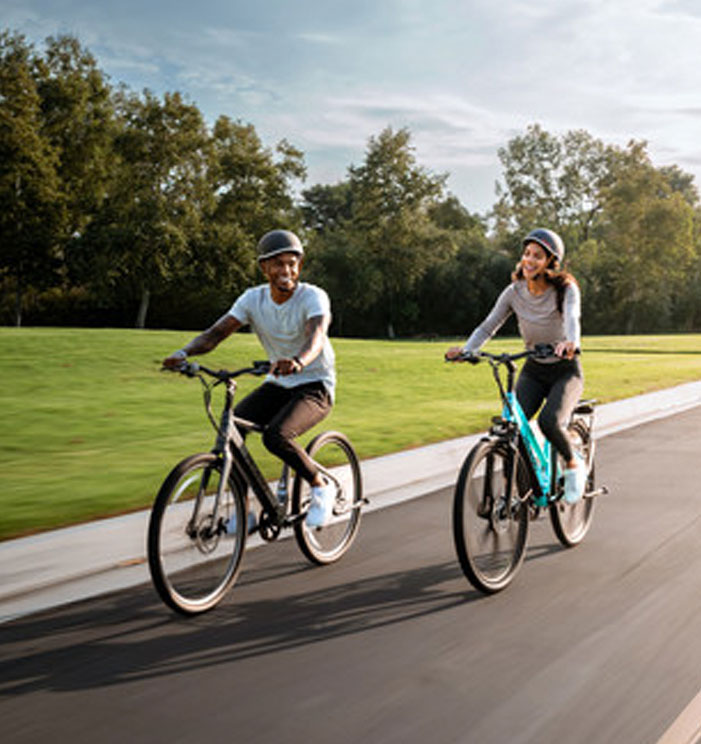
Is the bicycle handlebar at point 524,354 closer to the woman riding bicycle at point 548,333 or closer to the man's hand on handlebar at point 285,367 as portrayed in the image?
the woman riding bicycle at point 548,333

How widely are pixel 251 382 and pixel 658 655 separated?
14.7m

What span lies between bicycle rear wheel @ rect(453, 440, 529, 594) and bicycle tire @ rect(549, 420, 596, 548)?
1.89ft

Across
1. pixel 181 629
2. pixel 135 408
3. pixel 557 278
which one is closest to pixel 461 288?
pixel 135 408

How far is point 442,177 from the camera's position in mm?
69500

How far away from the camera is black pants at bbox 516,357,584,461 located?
19.3 feet

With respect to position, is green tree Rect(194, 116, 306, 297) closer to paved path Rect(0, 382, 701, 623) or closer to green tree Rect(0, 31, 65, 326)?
green tree Rect(0, 31, 65, 326)

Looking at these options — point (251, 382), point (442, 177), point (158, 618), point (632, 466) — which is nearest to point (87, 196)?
point (442, 177)

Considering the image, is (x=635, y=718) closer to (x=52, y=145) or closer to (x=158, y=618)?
(x=158, y=618)

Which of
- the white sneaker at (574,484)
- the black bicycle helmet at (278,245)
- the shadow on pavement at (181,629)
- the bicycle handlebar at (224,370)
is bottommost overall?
the shadow on pavement at (181,629)

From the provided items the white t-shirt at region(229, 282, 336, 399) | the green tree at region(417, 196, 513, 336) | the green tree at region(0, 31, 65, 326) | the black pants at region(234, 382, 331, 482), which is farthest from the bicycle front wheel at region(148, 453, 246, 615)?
the green tree at region(417, 196, 513, 336)

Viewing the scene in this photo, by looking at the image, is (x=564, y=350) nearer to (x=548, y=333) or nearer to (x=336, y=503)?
(x=548, y=333)

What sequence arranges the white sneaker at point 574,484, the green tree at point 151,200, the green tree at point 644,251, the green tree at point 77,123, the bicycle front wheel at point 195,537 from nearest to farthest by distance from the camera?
the bicycle front wheel at point 195,537 → the white sneaker at point 574,484 → the green tree at point 151,200 → the green tree at point 77,123 → the green tree at point 644,251

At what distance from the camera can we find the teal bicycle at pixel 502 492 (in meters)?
5.15

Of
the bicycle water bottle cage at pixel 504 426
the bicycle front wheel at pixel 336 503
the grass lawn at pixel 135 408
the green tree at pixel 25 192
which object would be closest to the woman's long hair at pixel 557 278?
the bicycle water bottle cage at pixel 504 426
